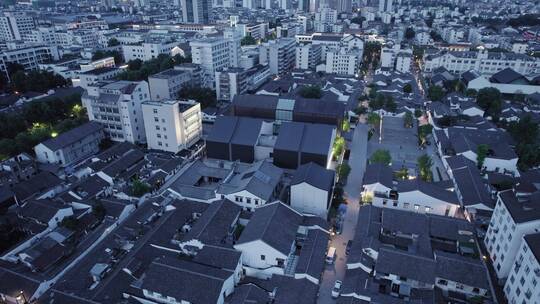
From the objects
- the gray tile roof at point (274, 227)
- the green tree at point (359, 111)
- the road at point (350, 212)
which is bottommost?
the road at point (350, 212)

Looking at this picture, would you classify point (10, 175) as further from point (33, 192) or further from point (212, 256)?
point (212, 256)

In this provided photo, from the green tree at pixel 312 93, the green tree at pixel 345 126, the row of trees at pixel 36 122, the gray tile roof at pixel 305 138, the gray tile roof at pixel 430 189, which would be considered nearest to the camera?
the gray tile roof at pixel 430 189

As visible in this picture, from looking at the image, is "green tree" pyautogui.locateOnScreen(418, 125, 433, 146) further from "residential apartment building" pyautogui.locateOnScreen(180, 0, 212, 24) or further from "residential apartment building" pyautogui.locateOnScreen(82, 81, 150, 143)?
"residential apartment building" pyautogui.locateOnScreen(180, 0, 212, 24)

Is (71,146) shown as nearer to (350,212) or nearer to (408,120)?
(350,212)

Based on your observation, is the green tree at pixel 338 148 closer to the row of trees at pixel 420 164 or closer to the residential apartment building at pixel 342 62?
the row of trees at pixel 420 164

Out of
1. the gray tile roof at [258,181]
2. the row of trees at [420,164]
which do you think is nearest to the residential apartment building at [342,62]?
the row of trees at [420,164]


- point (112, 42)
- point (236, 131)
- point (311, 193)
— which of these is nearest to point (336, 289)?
point (311, 193)
